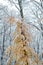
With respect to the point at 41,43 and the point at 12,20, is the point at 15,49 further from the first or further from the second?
the point at 41,43

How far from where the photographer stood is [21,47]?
6371mm

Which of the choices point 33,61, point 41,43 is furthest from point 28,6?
point 33,61

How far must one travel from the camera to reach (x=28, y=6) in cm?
2170

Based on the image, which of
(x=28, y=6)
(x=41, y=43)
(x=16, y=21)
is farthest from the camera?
(x=41, y=43)

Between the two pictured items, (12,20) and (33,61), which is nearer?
(12,20)

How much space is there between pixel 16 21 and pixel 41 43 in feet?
69.8

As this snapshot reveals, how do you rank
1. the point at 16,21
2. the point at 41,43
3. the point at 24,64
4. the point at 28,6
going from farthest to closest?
the point at 41,43, the point at 28,6, the point at 16,21, the point at 24,64

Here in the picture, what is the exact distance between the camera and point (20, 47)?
6.39 meters

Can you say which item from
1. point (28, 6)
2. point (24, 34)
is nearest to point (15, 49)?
point (24, 34)

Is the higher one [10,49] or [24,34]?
[24,34]

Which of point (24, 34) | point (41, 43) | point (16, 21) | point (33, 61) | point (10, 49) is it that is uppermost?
point (16, 21)

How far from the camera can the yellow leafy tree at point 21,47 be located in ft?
20.8

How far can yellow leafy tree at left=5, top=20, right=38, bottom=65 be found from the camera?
20.8 feet

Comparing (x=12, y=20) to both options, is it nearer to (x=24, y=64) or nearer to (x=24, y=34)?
(x=24, y=34)
